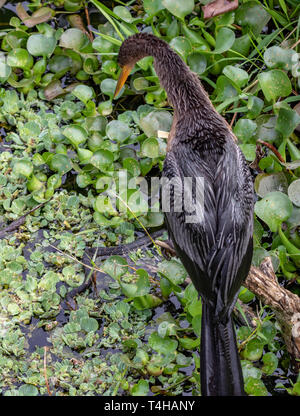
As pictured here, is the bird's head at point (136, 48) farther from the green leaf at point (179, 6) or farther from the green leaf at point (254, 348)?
the green leaf at point (254, 348)

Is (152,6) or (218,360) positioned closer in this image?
(218,360)

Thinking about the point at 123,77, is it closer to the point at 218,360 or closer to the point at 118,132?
the point at 118,132

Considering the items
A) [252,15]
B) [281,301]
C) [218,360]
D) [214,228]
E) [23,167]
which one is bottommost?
[218,360]

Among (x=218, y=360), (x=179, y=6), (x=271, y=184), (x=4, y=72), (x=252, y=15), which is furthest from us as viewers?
(x=4, y=72)

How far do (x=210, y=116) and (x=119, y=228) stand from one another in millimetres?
888

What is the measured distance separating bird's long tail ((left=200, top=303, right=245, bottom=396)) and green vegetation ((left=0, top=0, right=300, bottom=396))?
0.18 meters

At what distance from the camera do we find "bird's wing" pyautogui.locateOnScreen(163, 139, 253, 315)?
3375 millimetres

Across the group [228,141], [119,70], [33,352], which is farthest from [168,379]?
[119,70]

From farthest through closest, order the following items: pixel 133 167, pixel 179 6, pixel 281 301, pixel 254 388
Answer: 1. pixel 179 6
2. pixel 133 167
3. pixel 281 301
4. pixel 254 388

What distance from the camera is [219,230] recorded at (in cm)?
343

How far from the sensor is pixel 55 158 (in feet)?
14.9

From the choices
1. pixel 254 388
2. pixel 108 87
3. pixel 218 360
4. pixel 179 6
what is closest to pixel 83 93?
pixel 108 87

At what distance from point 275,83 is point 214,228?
135cm
